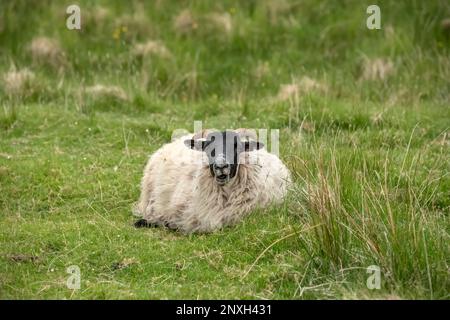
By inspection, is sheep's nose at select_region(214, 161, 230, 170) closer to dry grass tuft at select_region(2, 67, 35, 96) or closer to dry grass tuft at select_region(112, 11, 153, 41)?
dry grass tuft at select_region(2, 67, 35, 96)

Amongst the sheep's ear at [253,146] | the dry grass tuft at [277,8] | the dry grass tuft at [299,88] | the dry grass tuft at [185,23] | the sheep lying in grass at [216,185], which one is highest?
the dry grass tuft at [277,8]

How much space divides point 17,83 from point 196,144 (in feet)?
Answer: 19.3

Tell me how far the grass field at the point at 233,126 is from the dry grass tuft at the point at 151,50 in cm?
4

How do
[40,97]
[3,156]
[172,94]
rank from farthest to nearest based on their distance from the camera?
[172,94] → [40,97] → [3,156]

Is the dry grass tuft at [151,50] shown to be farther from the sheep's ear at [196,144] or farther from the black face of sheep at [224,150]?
the black face of sheep at [224,150]

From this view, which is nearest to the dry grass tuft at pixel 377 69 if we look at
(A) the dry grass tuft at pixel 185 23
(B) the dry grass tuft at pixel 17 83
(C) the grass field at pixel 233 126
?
(C) the grass field at pixel 233 126

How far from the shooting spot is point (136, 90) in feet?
44.5

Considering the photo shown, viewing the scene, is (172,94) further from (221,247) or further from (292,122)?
(221,247)

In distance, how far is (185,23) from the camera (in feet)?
54.5

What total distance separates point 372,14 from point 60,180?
8.46 meters

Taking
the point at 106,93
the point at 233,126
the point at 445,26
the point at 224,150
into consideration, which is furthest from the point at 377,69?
the point at 224,150

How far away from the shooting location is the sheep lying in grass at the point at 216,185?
859 cm

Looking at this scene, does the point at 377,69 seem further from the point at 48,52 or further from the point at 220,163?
the point at 220,163

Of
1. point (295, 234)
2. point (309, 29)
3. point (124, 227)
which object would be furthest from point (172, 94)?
point (295, 234)
